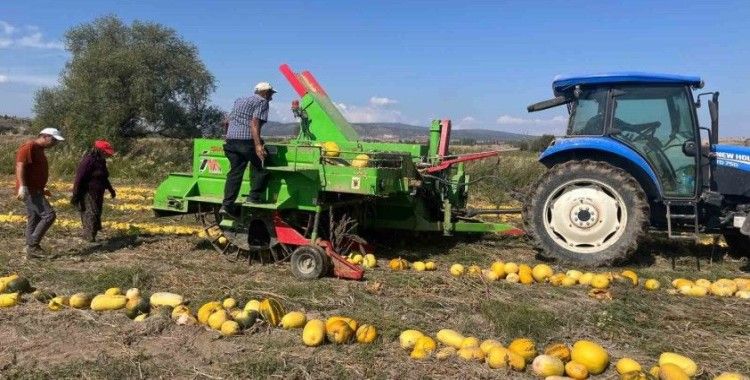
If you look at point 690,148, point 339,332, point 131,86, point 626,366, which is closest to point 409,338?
point 339,332

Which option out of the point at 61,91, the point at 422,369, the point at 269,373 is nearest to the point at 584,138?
the point at 422,369

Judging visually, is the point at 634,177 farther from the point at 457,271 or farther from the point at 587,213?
the point at 457,271

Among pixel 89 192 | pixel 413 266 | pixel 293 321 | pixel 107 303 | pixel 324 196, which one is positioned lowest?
pixel 107 303

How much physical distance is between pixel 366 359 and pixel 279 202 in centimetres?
338

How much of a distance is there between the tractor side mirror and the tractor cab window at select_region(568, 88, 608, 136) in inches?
39.3

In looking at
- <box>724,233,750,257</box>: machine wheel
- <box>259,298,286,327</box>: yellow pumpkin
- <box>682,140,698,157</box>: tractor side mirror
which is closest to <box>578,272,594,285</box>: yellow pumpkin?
<box>682,140,698,157</box>: tractor side mirror

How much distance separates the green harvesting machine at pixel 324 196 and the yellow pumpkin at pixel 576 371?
2985 mm

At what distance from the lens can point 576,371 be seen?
4062 millimetres

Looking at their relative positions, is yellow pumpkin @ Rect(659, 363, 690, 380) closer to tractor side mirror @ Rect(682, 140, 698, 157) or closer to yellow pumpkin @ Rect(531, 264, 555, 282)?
yellow pumpkin @ Rect(531, 264, 555, 282)

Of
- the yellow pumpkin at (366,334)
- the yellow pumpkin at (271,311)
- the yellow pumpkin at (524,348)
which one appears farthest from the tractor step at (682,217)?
the yellow pumpkin at (271,311)

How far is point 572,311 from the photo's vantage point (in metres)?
5.47

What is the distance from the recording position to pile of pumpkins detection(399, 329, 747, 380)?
400 cm

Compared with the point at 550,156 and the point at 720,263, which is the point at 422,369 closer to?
the point at 550,156

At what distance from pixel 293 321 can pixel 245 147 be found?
2.90m
